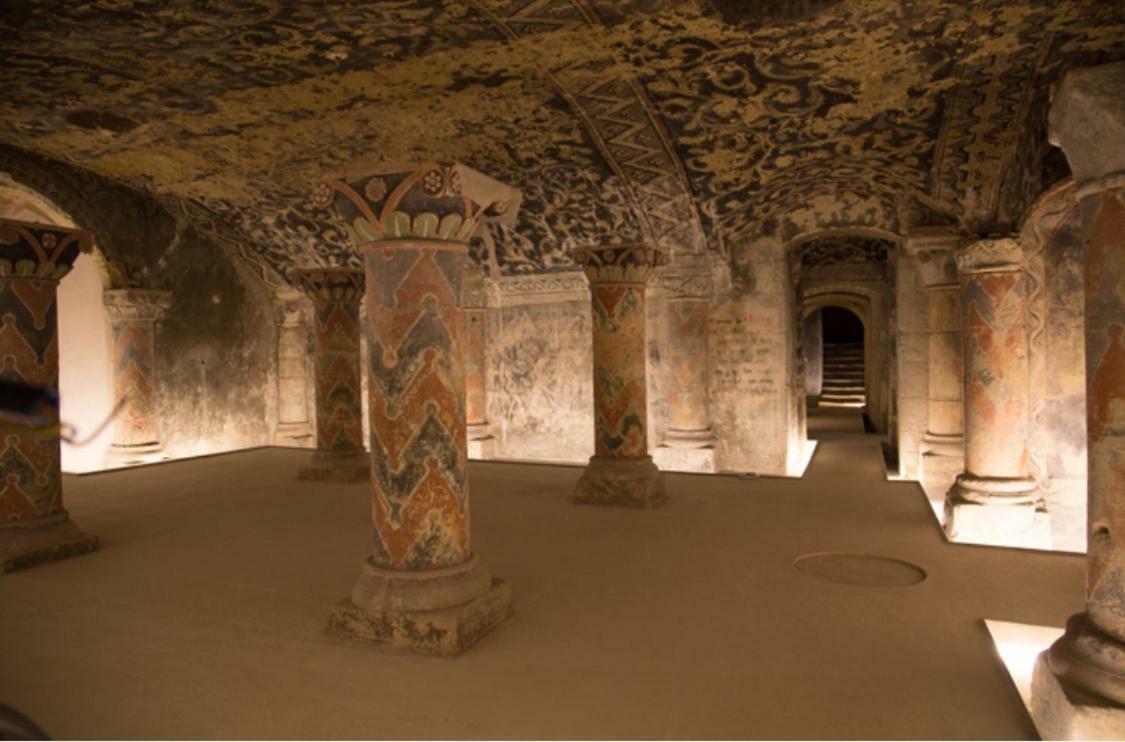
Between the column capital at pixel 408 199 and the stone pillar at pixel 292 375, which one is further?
the stone pillar at pixel 292 375

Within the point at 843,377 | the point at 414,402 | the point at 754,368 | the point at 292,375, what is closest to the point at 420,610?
the point at 414,402

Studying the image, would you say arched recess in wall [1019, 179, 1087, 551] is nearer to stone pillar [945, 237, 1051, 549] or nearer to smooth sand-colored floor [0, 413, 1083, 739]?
stone pillar [945, 237, 1051, 549]

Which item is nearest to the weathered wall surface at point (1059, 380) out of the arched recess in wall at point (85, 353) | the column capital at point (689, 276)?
the column capital at point (689, 276)

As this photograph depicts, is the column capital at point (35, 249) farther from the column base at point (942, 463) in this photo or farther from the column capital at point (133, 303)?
the column base at point (942, 463)

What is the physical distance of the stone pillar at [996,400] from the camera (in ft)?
22.4

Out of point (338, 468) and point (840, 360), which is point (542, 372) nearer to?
point (338, 468)

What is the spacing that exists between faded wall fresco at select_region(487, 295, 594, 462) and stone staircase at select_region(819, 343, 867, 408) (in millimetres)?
11319

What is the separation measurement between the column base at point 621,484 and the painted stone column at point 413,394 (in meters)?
2.84

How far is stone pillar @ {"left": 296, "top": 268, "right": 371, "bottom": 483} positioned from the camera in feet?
26.0

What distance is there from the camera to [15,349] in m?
5.20

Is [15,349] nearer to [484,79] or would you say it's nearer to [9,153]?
[484,79]

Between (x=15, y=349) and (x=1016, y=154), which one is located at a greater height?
(x=1016, y=154)

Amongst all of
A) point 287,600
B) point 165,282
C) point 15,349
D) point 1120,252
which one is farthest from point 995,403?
point 165,282

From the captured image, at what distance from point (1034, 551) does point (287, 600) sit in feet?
15.2
